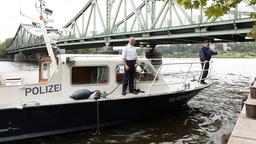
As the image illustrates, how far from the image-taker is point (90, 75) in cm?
902

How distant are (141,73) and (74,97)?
7.80 feet

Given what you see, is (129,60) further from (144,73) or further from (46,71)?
(46,71)

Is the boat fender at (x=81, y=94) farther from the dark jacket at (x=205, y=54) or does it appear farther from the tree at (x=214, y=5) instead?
the tree at (x=214, y=5)

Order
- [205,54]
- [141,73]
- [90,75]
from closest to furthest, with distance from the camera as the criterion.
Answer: [90,75] < [141,73] < [205,54]

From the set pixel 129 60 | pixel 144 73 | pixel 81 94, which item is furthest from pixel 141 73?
pixel 81 94

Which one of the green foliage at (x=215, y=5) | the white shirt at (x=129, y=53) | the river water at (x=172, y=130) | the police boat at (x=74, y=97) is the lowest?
the river water at (x=172, y=130)

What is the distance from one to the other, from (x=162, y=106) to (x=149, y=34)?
22186 millimetres

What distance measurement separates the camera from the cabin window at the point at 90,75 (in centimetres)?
878

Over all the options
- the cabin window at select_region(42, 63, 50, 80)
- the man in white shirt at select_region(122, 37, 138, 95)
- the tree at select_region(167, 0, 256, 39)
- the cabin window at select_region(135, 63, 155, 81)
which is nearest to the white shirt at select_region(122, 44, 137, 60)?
the man in white shirt at select_region(122, 37, 138, 95)

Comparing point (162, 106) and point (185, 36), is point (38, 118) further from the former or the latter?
point (185, 36)

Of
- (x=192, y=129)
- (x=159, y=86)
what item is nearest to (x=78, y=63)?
(x=159, y=86)

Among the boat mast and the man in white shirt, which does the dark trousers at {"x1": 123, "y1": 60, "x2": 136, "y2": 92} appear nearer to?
the man in white shirt

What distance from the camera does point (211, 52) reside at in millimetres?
11719

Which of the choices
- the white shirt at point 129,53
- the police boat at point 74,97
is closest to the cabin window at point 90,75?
the police boat at point 74,97
